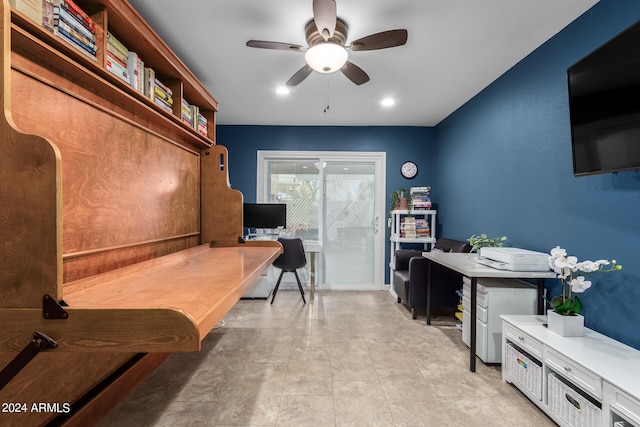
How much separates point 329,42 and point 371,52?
24.2 inches

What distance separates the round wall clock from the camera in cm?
461

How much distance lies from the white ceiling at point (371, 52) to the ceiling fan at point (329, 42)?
0.34 feet

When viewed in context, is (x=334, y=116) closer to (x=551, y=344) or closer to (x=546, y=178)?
(x=546, y=178)

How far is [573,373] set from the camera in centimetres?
154

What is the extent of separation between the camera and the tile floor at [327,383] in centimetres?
174

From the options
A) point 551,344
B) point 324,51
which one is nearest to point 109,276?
point 324,51

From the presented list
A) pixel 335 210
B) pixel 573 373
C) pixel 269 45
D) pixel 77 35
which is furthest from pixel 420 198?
pixel 77 35

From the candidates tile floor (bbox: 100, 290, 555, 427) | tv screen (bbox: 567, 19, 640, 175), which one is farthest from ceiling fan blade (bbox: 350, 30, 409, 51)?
tile floor (bbox: 100, 290, 555, 427)

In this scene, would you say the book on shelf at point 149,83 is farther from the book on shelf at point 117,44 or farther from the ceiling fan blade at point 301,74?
the ceiling fan blade at point 301,74

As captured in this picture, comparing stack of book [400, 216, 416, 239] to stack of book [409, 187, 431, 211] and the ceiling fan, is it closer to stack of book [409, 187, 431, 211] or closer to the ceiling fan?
stack of book [409, 187, 431, 211]

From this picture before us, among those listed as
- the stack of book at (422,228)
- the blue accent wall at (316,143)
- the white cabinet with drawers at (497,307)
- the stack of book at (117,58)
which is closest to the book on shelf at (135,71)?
the stack of book at (117,58)

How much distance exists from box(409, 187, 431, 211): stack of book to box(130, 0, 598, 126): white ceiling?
3.69 ft

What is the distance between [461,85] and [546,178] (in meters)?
1.36

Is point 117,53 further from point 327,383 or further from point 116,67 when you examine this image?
point 327,383
